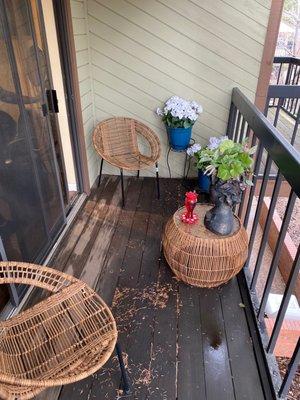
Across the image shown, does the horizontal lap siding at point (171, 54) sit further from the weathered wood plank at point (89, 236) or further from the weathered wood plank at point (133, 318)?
the weathered wood plank at point (133, 318)

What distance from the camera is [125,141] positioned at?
10.0ft

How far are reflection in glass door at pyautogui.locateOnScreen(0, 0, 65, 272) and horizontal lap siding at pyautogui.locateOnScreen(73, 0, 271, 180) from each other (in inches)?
33.0

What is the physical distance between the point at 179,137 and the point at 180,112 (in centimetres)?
24

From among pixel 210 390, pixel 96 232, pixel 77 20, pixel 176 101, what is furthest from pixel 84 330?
pixel 77 20

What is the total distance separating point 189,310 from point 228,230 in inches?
20.7

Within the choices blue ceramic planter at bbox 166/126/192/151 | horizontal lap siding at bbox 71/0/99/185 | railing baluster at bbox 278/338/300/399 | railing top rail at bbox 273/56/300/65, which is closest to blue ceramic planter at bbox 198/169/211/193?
blue ceramic planter at bbox 166/126/192/151

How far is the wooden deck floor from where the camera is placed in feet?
4.60

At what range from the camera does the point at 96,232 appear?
2459 millimetres

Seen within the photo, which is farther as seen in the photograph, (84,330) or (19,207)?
(19,207)

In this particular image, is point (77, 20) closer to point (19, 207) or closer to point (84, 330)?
point (19, 207)

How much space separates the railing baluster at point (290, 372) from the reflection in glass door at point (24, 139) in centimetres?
142

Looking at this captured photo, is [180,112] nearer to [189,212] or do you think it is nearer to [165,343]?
[189,212]

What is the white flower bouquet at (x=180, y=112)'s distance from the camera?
2.80 m

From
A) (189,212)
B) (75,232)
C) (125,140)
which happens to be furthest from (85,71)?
(189,212)
